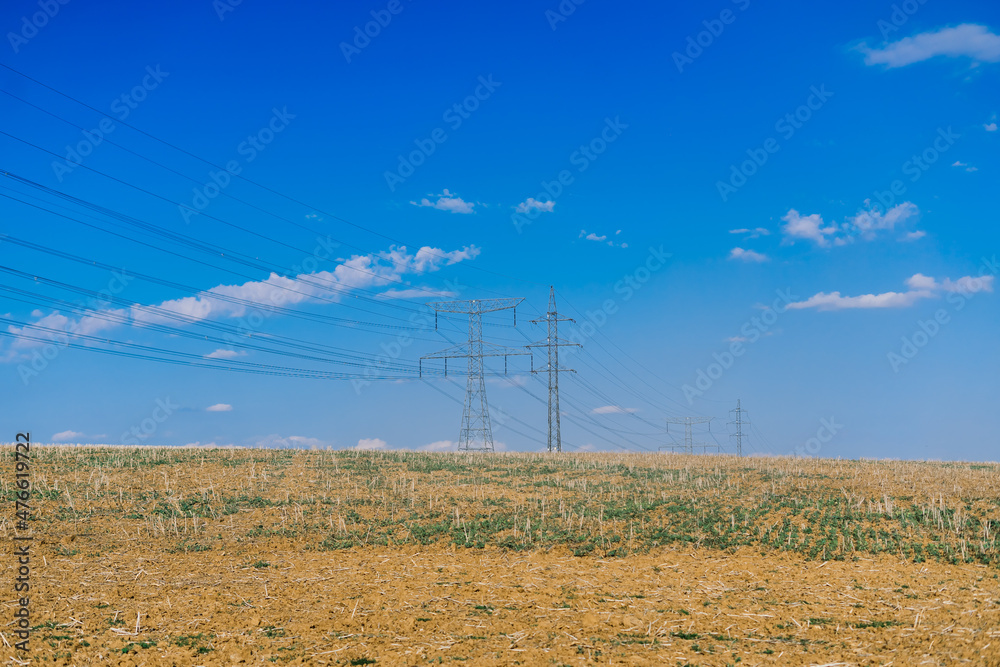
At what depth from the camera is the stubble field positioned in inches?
445

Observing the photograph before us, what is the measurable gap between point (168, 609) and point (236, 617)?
5.14 ft

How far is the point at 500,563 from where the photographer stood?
18406 millimetres

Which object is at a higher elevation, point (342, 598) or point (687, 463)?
point (687, 463)

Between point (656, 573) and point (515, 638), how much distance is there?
6.77 meters

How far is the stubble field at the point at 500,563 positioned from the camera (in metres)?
11.3

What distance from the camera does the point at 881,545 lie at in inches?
810

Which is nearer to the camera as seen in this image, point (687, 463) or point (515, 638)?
point (515, 638)

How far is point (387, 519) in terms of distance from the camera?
23.9m

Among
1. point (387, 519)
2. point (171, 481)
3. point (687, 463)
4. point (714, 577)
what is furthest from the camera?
point (687, 463)

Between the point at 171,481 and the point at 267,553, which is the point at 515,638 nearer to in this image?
the point at 267,553

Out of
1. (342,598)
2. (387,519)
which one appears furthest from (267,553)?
(342,598)

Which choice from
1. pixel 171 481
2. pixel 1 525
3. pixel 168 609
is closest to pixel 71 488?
pixel 171 481

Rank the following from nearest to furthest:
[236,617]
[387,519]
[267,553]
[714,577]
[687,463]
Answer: [236,617]
[714,577]
[267,553]
[387,519]
[687,463]

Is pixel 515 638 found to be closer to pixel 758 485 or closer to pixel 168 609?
pixel 168 609
